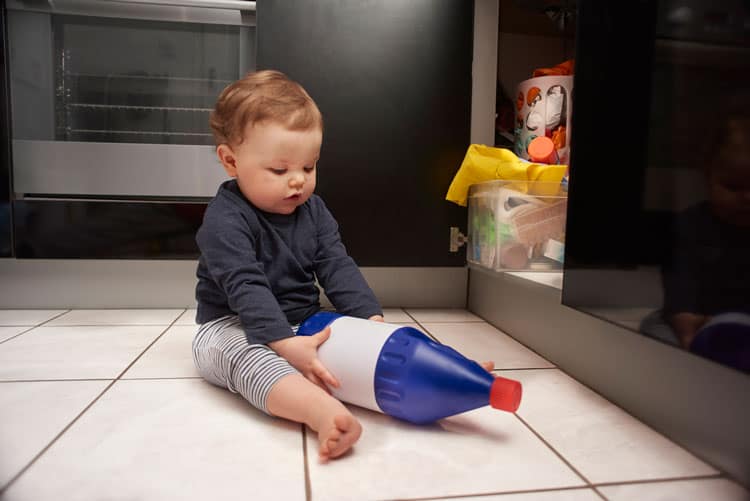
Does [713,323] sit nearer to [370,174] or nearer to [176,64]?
[370,174]

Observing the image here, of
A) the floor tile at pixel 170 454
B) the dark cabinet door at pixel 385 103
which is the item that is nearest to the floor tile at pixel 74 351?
the floor tile at pixel 170 454

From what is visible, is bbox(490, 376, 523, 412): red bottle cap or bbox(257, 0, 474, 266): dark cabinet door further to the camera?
bbox(257, 0, 474, 266): dark cabinet door

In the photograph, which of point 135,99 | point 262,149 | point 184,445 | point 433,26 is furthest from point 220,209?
point 433,26

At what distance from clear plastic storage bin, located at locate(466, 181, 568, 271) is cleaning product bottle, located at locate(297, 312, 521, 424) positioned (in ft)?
1.81

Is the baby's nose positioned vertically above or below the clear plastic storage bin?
above

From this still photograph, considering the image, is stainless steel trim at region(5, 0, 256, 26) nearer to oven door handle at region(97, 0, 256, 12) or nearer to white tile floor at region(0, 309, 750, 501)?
oven door handle at region(97, 0, 256, 12)

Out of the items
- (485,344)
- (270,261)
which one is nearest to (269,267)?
(270,261)

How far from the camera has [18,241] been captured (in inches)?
54.3

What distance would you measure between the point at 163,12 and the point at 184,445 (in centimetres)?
115

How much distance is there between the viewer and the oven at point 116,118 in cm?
136

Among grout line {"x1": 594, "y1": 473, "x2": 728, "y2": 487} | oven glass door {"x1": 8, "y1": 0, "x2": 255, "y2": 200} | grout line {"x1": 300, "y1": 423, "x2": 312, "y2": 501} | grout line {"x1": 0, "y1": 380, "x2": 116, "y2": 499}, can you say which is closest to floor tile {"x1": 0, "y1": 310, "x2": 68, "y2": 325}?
oven glass door {"x1": 8, "y1": 0, "x2": 255, "y2": 200}

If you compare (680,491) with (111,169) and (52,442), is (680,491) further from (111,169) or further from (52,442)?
(111,169)

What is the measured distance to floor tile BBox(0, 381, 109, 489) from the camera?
0.63 m

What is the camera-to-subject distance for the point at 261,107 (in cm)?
86
